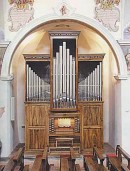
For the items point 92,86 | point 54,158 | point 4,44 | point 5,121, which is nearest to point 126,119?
point 92,86

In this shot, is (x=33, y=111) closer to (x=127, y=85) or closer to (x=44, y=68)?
(x=44, y=68)

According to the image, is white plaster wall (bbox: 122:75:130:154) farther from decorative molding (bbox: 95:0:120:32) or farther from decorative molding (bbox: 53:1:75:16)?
decorative molding (bbox: 53:1:75:16)

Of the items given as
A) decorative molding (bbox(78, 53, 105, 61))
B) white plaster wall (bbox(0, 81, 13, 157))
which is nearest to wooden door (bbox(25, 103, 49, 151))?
white plaster wall (bbox(0, 81, 13, 157))

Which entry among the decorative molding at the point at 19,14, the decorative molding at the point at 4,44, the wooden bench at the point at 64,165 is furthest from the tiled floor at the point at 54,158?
the decorative molding at the point at 19,14

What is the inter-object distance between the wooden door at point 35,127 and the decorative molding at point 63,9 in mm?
2902

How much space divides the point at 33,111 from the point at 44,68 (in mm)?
1513

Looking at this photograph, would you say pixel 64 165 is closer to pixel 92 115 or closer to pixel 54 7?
pixel 92 115

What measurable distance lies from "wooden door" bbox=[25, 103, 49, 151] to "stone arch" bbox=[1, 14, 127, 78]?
1531 millimetres

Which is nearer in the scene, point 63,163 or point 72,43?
point 63,163

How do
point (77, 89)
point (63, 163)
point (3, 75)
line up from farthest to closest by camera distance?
point (77, 89), point (3, 75), point (63, 163)

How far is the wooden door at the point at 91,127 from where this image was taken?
1216 centimetres

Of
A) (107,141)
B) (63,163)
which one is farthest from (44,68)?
(63,163)

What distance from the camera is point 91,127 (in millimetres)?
12164

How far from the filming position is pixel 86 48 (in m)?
13.9
